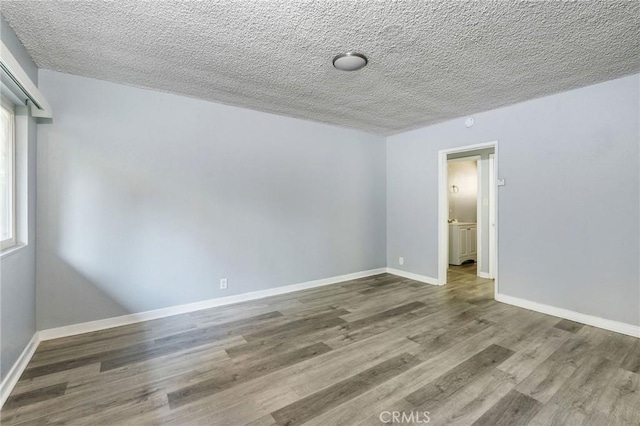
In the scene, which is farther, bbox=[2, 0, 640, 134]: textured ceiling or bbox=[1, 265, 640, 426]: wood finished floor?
bbox=[2, 0, 640, 134]: textured ceiling

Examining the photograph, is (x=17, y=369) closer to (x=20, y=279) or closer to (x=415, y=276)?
(x=20, y=279)

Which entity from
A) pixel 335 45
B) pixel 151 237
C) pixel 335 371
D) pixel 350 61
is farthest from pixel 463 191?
pixel 151 237

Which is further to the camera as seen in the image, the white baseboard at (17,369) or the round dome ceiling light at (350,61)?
the round dome ceiling light at (350,61)

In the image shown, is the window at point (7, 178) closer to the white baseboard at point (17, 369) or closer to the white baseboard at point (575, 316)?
the white baseboard at point (17, 369)

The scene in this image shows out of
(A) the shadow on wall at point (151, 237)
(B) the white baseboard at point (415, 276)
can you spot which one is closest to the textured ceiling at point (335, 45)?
(A) the shadow on wall at point (151, 237)

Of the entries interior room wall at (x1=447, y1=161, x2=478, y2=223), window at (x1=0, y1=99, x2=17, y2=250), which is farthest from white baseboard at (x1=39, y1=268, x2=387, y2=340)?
interior room wall at (x1=447, y1=161, x2=478, y2=223)

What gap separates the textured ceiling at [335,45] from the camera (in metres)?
1.77

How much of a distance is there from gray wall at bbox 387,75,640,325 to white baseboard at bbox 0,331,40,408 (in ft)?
15.6

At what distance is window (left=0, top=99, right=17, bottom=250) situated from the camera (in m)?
2.07

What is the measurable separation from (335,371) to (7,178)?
115 inches

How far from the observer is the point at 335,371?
208cm

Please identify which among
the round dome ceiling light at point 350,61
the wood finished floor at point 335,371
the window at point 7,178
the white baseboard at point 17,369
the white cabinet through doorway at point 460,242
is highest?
the round dome ceiling light at point 350,61

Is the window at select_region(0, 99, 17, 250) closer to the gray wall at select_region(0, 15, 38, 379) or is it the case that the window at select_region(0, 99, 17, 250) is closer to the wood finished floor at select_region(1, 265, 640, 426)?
the gray wall at select_region(0, 15, 38, 379)

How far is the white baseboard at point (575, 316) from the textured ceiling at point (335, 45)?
2400mm
